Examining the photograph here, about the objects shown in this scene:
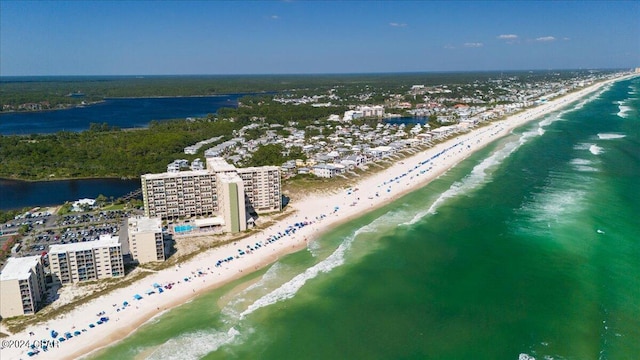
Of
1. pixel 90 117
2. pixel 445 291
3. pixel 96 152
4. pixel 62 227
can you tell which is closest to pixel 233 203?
pixel 62 227

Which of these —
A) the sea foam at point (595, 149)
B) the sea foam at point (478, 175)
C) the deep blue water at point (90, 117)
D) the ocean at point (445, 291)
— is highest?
the deep blue water at point (90, 117)

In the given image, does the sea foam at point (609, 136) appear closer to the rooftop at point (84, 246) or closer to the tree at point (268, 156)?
the tree at point (268, 156)

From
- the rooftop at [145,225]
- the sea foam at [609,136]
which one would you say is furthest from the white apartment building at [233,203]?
the sea foam at [609,136]

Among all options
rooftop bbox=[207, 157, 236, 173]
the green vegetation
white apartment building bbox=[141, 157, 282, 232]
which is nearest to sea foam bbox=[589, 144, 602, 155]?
white apartment building bbox=[141, 157, 282, 232]

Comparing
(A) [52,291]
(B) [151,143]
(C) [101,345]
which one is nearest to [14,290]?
(A) [52,291]

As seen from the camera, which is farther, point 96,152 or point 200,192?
point 96,152

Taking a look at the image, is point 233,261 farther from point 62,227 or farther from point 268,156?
point 268,156

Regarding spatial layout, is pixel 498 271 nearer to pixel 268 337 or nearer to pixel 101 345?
pixel 268 337
